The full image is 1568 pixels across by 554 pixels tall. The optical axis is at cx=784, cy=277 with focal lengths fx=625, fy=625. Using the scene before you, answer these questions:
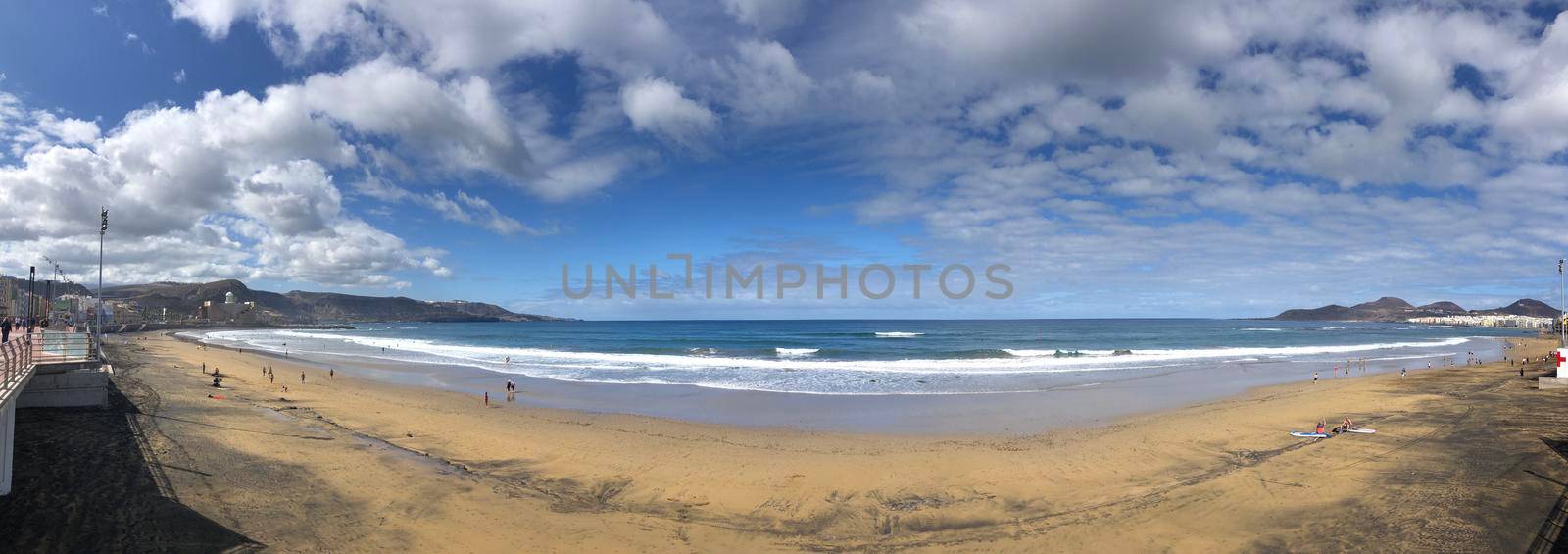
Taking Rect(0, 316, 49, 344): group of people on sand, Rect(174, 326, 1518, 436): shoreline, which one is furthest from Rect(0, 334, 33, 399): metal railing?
Rect(174, 326, 1518, 436): shoreline

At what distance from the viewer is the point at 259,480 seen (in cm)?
972

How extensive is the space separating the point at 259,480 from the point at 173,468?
5.71 feet

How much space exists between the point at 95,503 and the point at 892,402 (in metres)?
17.8

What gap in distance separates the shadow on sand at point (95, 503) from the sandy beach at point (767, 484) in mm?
44

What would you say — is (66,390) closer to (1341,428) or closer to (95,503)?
(95,503)

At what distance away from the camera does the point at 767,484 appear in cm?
1031

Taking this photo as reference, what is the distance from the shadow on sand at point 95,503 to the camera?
720 centimetres

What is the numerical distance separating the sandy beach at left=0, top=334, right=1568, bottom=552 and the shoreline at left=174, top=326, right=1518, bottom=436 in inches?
53.9

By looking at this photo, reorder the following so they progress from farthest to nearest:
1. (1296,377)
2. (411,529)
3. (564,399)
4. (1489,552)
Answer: (1296,377) → (564,399) → (411,529) → (1489,552)

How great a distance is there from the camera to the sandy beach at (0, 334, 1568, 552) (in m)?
7.76

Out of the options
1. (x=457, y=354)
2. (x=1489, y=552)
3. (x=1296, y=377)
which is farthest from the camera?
(x=457, y=354)

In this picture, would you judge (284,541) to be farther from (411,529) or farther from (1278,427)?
(1278,427)

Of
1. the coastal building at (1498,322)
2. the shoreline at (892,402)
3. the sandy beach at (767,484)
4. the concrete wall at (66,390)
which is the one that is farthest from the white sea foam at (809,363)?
the coastal building at (1498,322)

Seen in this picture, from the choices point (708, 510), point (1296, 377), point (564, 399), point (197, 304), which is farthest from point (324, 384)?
point (197, 304)
